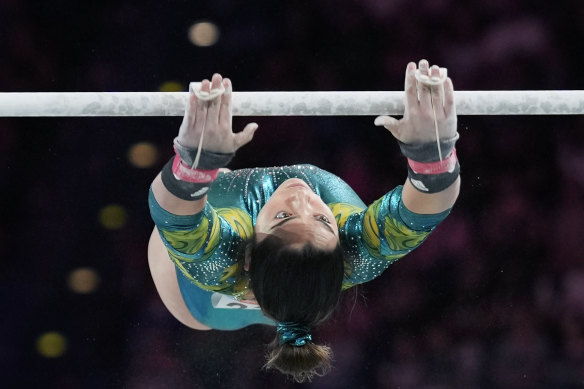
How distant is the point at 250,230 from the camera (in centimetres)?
168

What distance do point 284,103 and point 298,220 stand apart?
25cm

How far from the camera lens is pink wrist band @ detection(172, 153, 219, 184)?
4.43 ft

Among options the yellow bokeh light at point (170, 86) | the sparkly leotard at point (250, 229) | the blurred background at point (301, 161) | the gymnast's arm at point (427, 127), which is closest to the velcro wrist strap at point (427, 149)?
the gymnast's arm at point (427, 127)

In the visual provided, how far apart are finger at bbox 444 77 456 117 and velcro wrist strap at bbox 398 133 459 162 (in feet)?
0.16

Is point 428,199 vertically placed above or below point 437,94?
below

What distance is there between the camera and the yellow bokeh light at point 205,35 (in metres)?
2.64

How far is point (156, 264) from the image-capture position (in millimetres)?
2068

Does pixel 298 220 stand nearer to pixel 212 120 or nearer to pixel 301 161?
pixel 212 120

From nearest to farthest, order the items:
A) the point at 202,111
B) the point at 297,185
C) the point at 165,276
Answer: the point at 202,111, the point at 297,185, the point at 165,276

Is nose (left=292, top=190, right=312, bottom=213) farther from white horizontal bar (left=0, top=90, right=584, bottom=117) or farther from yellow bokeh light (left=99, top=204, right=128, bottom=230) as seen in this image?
yellow bokeh light (left=99, top=204, right=128, bottom=230)

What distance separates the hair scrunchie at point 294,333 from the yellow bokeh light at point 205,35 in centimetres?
135

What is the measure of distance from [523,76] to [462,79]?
0.69 ft

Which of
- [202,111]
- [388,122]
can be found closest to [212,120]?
[202,111]

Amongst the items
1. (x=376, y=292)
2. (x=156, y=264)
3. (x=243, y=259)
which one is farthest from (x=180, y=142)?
(x=376, y=292)
